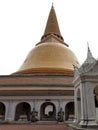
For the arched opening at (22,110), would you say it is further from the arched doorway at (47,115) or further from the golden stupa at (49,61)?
the golden stupa at (49,61)

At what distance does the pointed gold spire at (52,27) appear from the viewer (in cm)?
3466

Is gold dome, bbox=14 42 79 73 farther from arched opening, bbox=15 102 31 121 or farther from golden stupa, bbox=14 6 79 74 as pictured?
arched opening, bbox=15 102 31 121

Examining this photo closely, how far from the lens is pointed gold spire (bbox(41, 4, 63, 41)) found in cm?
3466

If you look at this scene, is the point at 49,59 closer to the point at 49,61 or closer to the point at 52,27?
the point at 49,61

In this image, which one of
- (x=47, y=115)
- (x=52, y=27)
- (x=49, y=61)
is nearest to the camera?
(x=47, y=115)

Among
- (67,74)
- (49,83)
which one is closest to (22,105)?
(49,83)

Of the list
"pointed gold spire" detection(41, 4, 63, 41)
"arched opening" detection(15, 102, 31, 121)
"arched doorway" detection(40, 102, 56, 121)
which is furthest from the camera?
"pointed gold spire" detection(41, 4, 63, 41)

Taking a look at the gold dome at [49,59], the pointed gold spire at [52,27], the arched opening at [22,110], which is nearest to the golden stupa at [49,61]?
the gold dome at [49,59]

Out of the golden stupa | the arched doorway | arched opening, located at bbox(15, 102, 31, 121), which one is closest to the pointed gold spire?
the golden stupa

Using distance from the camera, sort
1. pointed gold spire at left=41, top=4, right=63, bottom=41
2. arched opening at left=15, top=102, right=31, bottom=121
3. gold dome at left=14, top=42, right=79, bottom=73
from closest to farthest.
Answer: arched opening at left=15, top=102, right=31, bottom=121 → gold dome at left=14, top=42, right=79, bottom=73 → pointed gold spire at left=41, top=4, right=63, bottom=41

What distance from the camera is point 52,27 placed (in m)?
35.7

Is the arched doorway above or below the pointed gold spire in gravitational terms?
below

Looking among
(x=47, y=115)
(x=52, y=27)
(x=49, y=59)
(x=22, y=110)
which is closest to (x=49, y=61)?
(x=49, y=59)

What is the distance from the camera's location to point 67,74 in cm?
2181
